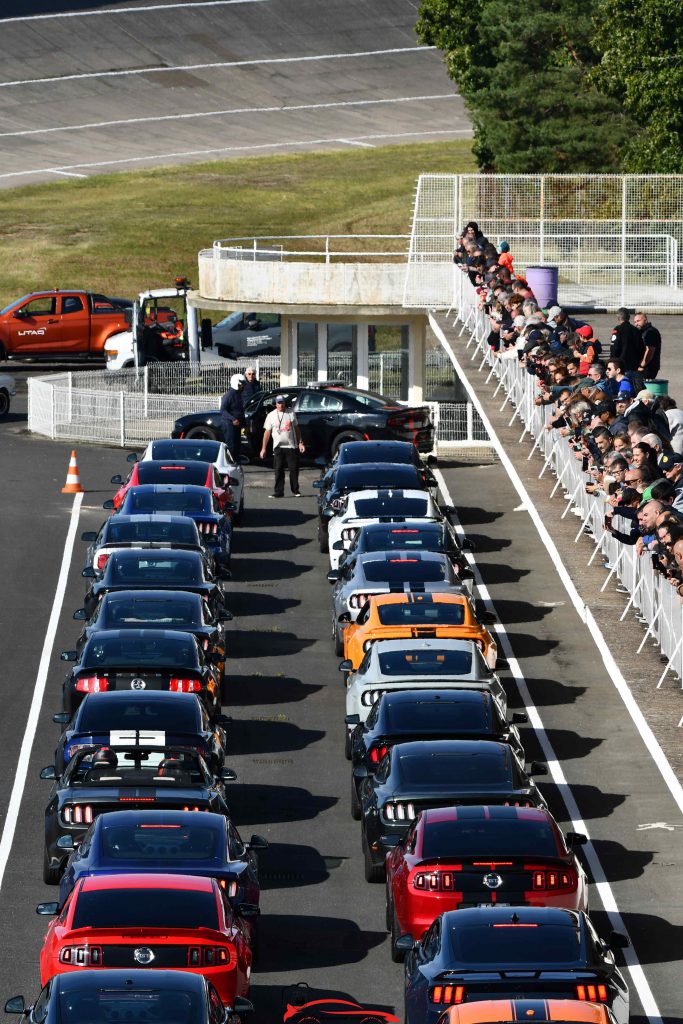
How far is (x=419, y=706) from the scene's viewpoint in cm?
1931

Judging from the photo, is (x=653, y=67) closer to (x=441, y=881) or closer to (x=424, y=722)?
(x=424, y=722)

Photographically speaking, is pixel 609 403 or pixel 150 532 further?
pixel 150 532

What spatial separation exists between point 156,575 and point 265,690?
209cm

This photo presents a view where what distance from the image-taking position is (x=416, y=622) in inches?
895

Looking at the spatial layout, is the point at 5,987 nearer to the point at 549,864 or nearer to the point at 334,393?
the point at 549,864

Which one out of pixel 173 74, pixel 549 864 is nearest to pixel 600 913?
pixel 549 864

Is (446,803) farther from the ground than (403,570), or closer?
closer

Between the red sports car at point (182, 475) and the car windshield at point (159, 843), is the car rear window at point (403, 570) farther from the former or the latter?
the car windshield at point (159, 843)

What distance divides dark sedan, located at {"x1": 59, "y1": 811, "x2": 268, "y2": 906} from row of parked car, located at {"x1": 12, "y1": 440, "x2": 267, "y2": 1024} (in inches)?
0.5

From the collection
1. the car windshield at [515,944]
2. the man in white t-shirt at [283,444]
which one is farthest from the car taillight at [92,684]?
the man in white t-shirt at [283,444]

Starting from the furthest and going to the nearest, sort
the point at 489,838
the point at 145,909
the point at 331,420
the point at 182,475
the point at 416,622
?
1. the point at 331,420
2. the point at 182,475
3. the point at 416,622
4. the point at 489,838
5. the point at 145,909

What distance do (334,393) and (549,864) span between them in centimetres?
2333

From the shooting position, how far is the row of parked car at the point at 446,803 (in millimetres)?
13320

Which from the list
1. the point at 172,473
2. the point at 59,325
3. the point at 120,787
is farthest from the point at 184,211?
the point at 120,787
